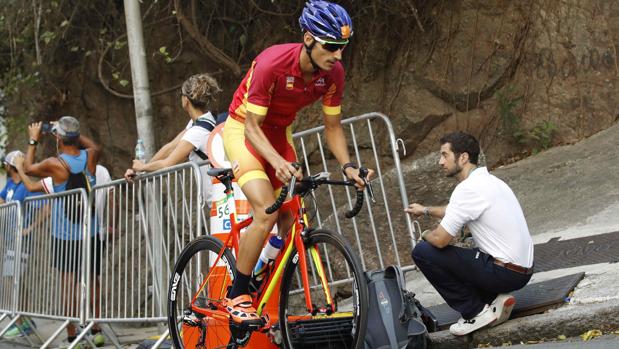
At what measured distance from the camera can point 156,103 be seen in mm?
13328

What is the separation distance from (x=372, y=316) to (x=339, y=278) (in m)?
1.34

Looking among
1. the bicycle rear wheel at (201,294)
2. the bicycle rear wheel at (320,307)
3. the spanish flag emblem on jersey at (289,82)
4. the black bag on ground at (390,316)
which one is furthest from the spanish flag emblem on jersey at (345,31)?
the bicycle rear wheel at (201,294)

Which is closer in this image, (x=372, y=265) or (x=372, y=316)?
(x=372, y=316)

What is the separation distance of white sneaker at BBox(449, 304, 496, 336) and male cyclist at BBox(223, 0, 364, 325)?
107 cm

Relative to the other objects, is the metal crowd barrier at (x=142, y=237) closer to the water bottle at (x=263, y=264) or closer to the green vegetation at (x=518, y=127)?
the water bottle at (x=263, y=264)

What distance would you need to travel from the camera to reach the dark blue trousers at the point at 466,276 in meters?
5.30

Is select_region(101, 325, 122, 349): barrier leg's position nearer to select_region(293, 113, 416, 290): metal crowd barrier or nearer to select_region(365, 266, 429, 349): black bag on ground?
select_region(293, 113, 416, 290): metal crowd barrier

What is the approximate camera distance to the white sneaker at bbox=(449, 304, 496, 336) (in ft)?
17.4

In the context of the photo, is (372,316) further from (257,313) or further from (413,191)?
(413,191)

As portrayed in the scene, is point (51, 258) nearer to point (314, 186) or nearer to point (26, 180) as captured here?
point (26, 180)

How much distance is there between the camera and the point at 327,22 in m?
5.03

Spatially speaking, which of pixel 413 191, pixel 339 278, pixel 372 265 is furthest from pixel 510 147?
pixel 339 278

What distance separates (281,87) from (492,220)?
145 cm

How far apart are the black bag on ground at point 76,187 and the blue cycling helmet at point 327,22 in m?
4.13
